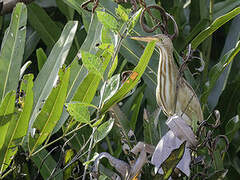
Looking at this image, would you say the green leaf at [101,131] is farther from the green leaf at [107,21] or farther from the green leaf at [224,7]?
the green leaf at [224,7]

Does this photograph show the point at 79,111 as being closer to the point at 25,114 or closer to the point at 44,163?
the point at 25,114

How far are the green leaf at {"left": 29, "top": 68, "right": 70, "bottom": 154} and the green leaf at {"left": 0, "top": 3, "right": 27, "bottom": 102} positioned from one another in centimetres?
10

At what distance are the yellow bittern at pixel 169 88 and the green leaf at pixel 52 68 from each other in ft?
0.67

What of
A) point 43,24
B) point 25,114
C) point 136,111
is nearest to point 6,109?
point 25,114

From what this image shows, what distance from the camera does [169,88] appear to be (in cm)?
67

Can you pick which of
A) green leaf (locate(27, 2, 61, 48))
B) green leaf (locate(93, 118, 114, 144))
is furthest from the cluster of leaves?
green leaf (locate(27, 2, 61, 48))

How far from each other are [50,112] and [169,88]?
177 mm

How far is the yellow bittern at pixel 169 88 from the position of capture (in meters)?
0.67

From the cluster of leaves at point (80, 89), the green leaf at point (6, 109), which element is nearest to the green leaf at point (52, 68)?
the cluster of leaves at point (80, 89)

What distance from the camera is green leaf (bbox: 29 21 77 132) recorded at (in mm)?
832

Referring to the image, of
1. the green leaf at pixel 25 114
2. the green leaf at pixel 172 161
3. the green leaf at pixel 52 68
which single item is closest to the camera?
the green leaf at pixel 172 161

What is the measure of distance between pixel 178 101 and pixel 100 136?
0.11m

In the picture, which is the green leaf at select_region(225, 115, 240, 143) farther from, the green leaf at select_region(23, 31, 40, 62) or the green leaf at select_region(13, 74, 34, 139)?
the green leaf at select_region(23, 31, 40, 62)

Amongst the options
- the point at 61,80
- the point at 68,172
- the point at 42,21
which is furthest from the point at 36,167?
the point at 42,21
